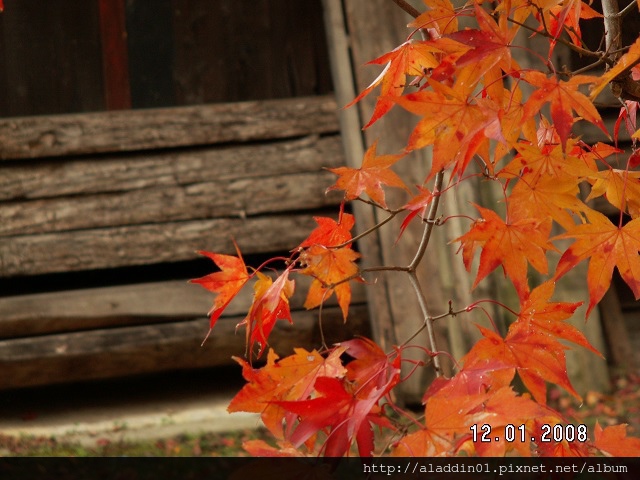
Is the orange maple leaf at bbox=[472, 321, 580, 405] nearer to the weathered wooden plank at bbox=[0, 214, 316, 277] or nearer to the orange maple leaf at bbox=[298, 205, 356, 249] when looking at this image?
the orange maple leaf at bbox=[298, 205, 356, 249]

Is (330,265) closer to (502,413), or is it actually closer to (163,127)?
(502,413)

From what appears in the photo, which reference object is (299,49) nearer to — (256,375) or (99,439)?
(99,439)

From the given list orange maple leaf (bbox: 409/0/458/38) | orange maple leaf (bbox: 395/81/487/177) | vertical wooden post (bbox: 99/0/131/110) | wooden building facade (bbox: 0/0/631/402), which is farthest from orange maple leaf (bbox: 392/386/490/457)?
vertical wooden post (bbox: 99/0/131/110)

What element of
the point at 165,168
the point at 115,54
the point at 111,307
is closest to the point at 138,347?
the point at 111,307

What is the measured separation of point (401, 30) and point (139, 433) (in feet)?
7.06

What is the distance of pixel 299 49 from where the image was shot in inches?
174

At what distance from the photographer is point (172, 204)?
11.9 ft

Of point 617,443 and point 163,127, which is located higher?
point 163,127

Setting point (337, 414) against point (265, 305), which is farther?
point (265, 305)

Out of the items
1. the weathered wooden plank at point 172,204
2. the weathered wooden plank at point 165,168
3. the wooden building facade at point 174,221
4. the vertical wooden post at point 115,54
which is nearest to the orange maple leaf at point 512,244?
the wooden building facade at point 174,221

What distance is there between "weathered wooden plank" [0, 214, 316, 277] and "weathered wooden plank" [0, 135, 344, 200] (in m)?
0.21

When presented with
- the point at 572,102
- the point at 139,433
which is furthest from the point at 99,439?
the point at 572,102

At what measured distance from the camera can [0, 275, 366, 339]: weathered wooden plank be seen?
11.5 ft

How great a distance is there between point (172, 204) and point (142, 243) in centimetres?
23
